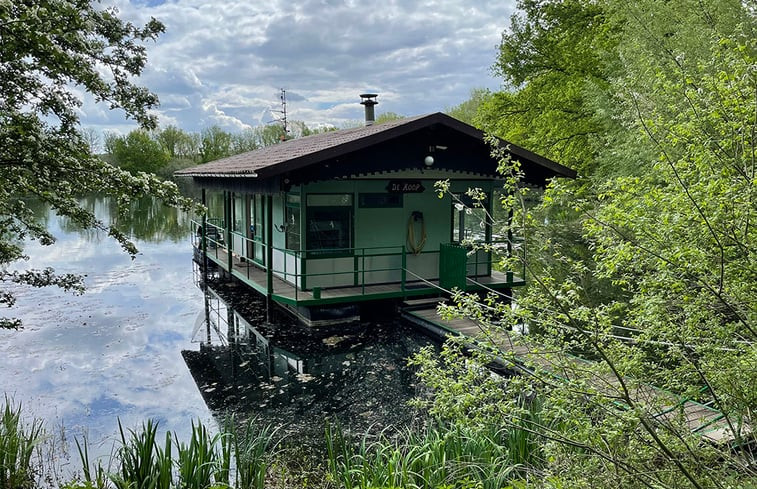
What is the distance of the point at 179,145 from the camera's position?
53.4 metres

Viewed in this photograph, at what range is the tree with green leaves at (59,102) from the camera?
9.64 feet

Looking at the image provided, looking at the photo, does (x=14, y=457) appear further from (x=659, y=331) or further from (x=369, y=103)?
(x=369, y=103)

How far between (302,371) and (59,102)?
503 centimetres

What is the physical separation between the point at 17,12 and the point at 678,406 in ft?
14.2

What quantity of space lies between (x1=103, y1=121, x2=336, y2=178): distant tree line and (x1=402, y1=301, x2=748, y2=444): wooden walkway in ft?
124

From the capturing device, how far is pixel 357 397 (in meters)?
6.71

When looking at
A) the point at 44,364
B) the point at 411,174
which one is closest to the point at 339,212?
the point at 411,174

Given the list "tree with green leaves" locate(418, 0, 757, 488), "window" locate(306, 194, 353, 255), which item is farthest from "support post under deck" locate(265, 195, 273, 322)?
"tree with green leaves" locate(418, 0, 757, 488)

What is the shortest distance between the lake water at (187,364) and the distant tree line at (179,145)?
3490 cm

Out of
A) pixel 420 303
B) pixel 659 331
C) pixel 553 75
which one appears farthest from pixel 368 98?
pixel 659 331

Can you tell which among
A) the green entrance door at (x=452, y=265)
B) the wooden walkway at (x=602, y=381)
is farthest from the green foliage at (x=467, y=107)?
the wooden walkway at (x=602, y=381)

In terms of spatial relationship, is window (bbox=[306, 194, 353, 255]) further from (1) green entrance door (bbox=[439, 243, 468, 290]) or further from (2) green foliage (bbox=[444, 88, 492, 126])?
(2) green foliage (bbox=[444, 88, 492, 126])

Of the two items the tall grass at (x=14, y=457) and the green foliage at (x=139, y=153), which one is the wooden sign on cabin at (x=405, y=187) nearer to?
the tall grass at (x=14, y=457)

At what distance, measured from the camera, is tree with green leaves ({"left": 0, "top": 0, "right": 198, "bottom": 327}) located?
2938 millimetres
